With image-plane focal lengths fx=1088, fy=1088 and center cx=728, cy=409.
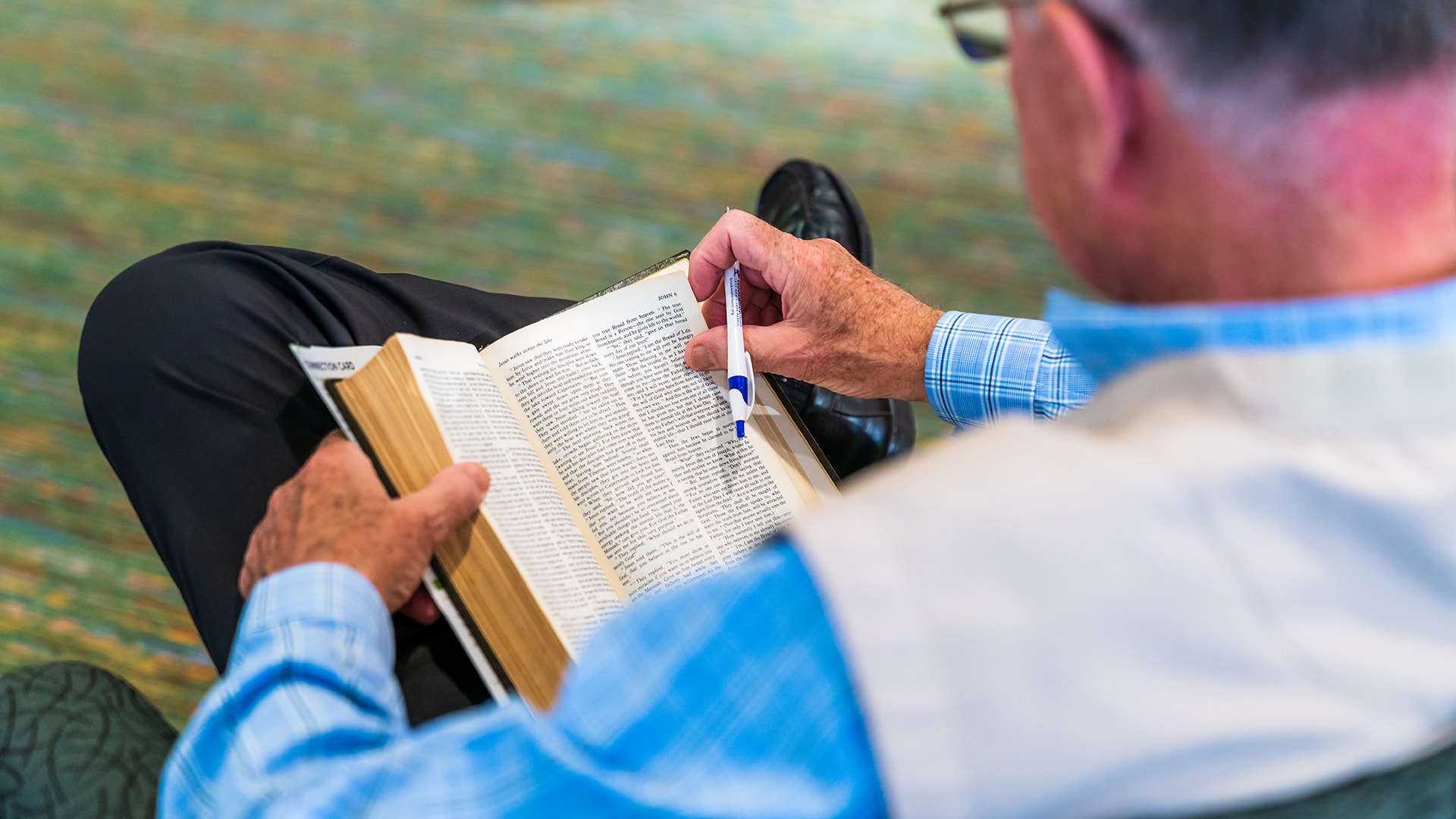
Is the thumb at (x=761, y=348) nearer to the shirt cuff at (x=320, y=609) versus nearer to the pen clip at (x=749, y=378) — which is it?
the pen clip at (x=749, y=378)

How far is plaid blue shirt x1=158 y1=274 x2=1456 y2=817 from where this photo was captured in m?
0.45

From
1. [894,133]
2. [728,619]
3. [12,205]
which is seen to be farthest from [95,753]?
[894,133]

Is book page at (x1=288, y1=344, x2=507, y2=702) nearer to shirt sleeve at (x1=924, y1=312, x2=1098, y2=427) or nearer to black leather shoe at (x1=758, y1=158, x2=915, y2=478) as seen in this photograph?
black leather shoe at (x1=758, y1=158, x2=915, y2=478)

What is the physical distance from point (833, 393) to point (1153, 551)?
2.19 ft

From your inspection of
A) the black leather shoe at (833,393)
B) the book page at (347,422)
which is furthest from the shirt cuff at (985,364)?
the book page at (347,422)

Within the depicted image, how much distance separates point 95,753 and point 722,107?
2063 millimetres

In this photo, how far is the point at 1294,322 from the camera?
449 millimetres

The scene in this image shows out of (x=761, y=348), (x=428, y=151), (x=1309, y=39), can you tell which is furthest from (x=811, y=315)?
(x=428, y=151)

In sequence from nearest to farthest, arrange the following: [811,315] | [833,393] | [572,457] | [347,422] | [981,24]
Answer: [981,24] → [347,422] → [572,457] → [811,315] → [833,393]

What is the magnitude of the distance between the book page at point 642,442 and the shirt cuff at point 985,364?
0.68 feet

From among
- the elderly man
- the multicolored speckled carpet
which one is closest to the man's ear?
the elderly man

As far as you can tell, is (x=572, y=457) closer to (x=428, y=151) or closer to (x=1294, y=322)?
(x=1294, y=322)

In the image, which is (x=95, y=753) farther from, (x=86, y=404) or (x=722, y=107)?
(x=722, y=107)

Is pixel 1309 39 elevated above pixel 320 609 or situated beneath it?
elevated above
